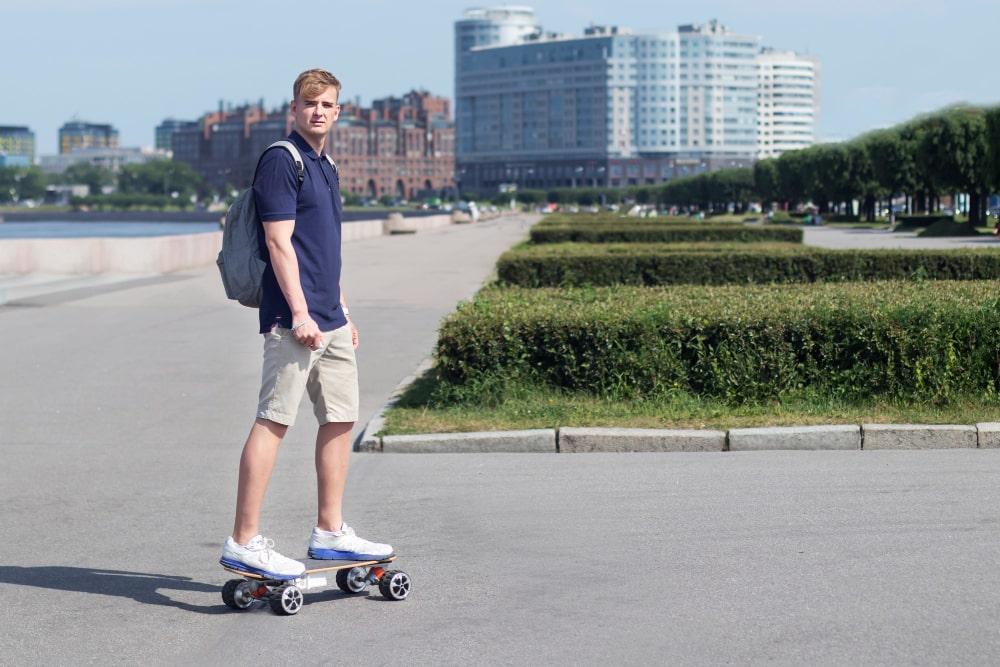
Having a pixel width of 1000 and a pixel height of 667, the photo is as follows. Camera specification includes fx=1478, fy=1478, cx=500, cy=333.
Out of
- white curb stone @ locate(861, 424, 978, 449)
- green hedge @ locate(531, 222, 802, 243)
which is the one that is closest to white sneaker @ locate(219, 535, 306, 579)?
white curb stone @ locate(861, 424, 978, 449)

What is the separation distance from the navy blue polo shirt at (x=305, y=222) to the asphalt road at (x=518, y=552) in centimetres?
113

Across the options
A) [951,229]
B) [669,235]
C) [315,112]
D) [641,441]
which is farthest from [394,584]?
[951,229]

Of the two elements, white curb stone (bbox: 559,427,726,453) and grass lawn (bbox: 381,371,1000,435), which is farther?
grass lawn (bbox: 381,371,1000,435)

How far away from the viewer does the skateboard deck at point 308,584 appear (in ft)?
17.7

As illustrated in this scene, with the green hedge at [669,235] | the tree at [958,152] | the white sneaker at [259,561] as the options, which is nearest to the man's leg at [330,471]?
the white sneaker at [259,561]

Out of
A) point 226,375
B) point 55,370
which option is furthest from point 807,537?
point 55,370

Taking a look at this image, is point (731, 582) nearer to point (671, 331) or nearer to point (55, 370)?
point (671, 331)

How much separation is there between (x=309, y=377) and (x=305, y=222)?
626 mm

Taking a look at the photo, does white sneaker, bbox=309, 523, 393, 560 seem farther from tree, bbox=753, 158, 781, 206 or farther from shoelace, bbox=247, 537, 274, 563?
tree, bbox=753, 158, 781, 206

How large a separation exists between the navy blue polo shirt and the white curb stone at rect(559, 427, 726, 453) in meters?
3.46

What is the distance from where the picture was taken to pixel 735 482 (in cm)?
782

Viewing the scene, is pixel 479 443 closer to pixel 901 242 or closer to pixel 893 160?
pixel 901 242

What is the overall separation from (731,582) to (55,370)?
9.41m

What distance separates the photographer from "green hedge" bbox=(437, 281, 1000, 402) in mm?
9820
